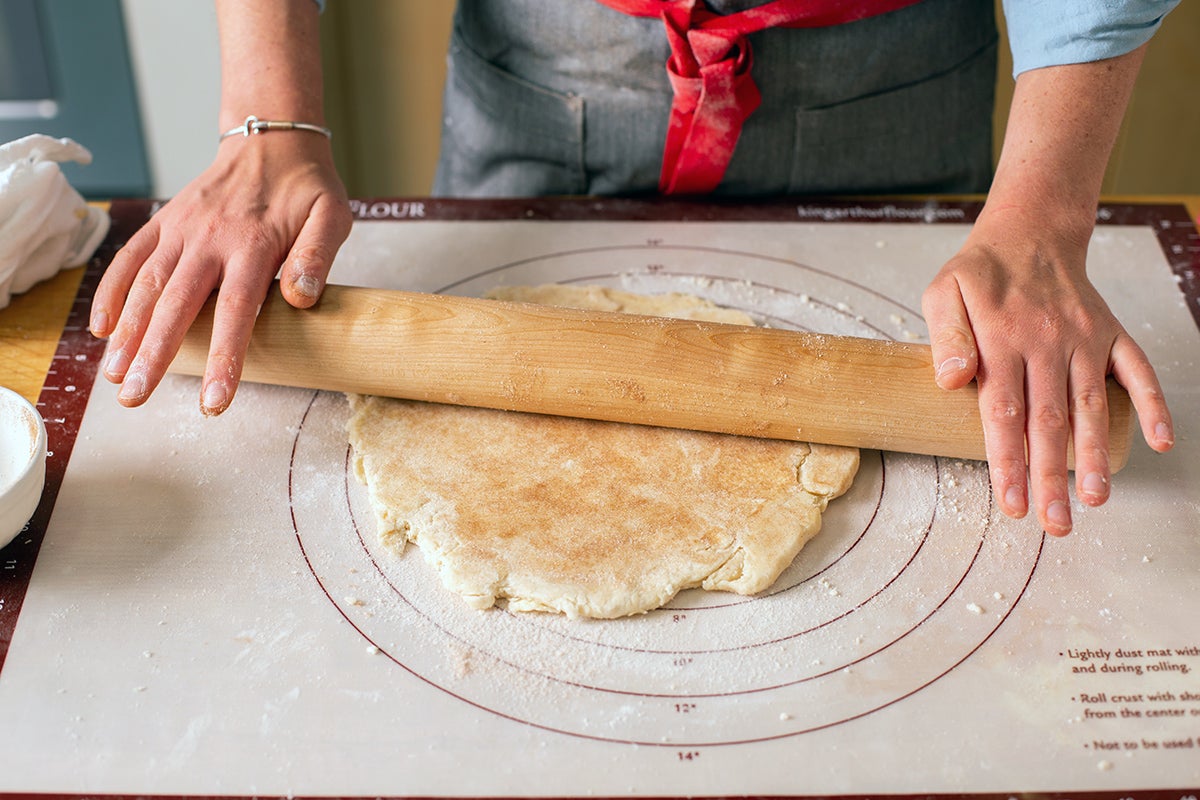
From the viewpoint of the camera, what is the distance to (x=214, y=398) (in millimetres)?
1193

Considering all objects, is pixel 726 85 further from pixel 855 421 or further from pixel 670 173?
pixel 855 421

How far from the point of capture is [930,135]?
1813 millimetres

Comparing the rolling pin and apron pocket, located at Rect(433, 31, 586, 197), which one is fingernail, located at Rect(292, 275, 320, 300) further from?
apron pocket, located at Rect(433, 31, 586, 197)

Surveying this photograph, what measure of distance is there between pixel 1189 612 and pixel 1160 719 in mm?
161

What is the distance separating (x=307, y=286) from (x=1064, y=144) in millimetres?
978

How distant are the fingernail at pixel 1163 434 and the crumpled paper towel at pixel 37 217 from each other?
4.90 feet

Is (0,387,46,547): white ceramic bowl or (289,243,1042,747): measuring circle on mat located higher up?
(0,387,46,547): white ceramic bowl

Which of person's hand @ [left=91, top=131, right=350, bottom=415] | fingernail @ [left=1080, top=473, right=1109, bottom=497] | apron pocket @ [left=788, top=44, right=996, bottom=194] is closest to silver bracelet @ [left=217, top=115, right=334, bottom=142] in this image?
person's hand @ [left=91, top=131, right=350, bottom=415]

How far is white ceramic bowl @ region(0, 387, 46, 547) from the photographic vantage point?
1.10 metres

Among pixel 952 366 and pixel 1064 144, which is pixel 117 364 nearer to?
pixel 952 366

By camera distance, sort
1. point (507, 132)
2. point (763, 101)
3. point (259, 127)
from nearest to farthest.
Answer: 1. point (259, 127)
2. point (763, 101)
3. point (507, 132)

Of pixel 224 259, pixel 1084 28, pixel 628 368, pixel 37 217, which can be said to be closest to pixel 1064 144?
pixel 1084 28

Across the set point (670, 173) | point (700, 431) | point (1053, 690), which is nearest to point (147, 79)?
point (670, 173)

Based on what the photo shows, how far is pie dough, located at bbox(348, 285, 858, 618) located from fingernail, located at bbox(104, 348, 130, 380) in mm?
274
